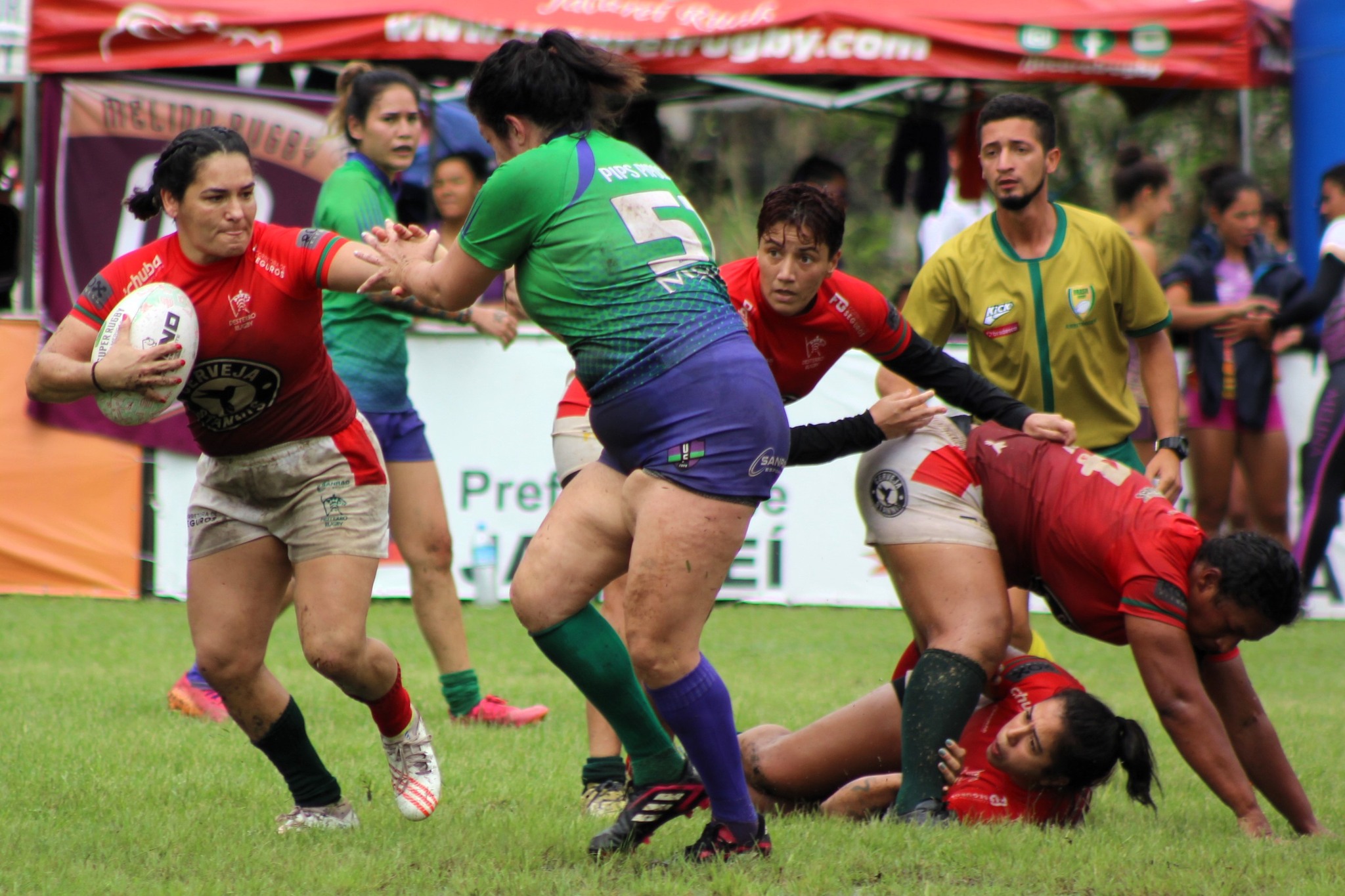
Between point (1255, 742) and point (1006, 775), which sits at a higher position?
point (1255, 742)

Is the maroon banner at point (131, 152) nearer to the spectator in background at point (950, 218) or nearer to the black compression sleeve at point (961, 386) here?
the spectator in background at point (950, 218)

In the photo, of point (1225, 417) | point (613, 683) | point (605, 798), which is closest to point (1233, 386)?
point (1225, 417)

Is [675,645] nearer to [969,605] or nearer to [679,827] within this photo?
[679,827]

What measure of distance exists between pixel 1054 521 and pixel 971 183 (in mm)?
7586

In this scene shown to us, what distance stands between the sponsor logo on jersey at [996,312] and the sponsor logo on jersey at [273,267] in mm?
2381

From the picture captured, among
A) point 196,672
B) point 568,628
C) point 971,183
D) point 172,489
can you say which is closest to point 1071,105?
point 971,183

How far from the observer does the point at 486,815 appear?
4.34 metres

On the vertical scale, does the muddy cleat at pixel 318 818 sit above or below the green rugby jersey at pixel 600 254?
below

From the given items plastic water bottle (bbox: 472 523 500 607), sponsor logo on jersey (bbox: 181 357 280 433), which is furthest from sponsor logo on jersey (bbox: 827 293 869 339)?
plastic water bottle (bbox: 472 523 500 607)

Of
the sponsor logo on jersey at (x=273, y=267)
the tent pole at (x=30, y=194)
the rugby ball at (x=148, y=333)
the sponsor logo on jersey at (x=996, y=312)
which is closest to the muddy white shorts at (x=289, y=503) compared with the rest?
the rugby ball at (x=148, y=333)

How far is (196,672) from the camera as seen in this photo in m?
5.89

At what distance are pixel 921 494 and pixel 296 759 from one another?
1.93 meters

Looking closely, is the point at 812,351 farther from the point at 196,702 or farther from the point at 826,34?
the point at 826,34

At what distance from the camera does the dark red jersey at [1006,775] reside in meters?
4.32
